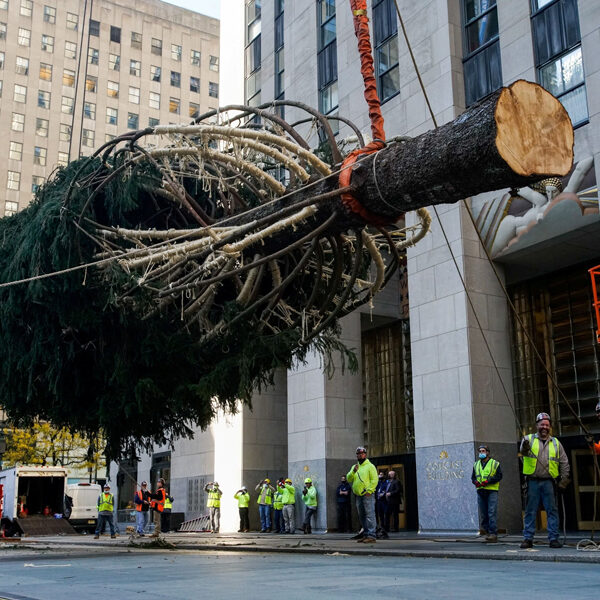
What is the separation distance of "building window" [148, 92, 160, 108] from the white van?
46873mm

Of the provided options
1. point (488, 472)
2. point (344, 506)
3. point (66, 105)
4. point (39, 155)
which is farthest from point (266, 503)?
point (66, 105)

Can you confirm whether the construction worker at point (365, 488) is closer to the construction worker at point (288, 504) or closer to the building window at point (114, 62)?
the construction worker at point (288, 504)

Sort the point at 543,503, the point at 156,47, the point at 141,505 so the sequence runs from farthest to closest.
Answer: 1. the point at 156,47
2. the point at 141,505
3. the point at 543,503

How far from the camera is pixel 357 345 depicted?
24.4 m

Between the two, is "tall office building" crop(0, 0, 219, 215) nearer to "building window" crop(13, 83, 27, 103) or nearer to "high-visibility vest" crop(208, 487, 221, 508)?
"building window" crop(13, 83, 27, 103)

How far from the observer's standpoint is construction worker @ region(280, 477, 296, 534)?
23.3 metres

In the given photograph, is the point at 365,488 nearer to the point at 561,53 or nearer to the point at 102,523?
the point at 561,53

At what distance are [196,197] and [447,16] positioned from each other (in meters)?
11.1

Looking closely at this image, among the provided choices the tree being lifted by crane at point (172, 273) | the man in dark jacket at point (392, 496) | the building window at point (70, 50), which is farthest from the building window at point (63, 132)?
the tree being lifted by crane at point (172, 273)

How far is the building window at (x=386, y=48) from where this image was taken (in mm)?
22812

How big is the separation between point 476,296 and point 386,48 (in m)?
8.69

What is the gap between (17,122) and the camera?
219 ft

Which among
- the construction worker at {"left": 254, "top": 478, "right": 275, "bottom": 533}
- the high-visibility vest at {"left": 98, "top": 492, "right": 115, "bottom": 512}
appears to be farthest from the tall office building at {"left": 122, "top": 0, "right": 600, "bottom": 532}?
the high-visibility vest at {"left": 98, "top": 492, "right": 115, "bottom": 512}

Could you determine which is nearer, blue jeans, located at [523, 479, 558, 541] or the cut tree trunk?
the cut tree trunk
